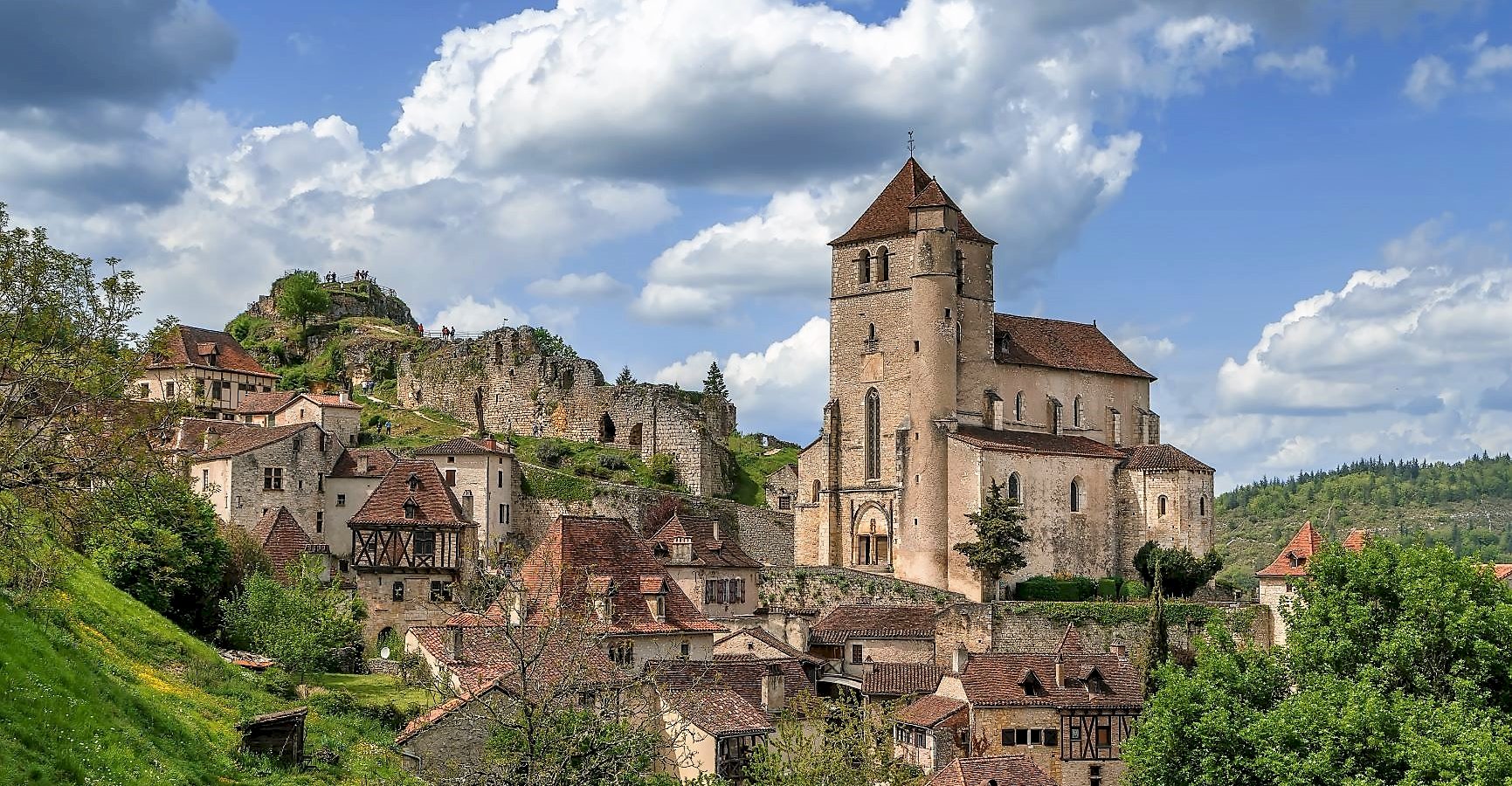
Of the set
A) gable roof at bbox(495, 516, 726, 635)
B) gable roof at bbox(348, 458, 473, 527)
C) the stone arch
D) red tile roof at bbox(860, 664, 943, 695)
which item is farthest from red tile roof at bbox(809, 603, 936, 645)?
gable roof at bbox(348, 458, 473, 527)

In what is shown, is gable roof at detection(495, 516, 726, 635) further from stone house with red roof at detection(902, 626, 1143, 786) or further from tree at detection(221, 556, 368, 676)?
stone house with red roof at detection(902, 626, 1143, 786)

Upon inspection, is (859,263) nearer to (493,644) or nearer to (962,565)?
(962,565)

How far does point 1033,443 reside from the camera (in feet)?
230

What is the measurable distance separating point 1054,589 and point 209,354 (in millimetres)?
44025

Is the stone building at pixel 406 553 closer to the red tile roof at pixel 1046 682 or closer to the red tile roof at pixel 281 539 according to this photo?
the red tile roof at pixel 281 539

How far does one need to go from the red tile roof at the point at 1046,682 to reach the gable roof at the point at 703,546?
11.7m

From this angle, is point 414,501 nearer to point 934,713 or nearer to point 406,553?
point 406,553

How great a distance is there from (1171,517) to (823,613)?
18.0 meters

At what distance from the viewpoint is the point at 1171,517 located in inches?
2766

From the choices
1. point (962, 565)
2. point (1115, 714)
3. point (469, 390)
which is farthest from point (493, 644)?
point (469, 390)

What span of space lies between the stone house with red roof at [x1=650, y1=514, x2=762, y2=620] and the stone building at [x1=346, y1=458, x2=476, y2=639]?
9.44 m

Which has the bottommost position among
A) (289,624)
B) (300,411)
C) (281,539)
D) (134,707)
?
(134,707)

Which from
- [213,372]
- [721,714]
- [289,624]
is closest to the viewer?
[289,624]

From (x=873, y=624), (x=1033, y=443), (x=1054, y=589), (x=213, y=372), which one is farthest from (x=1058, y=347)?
(x=213, y=372)
